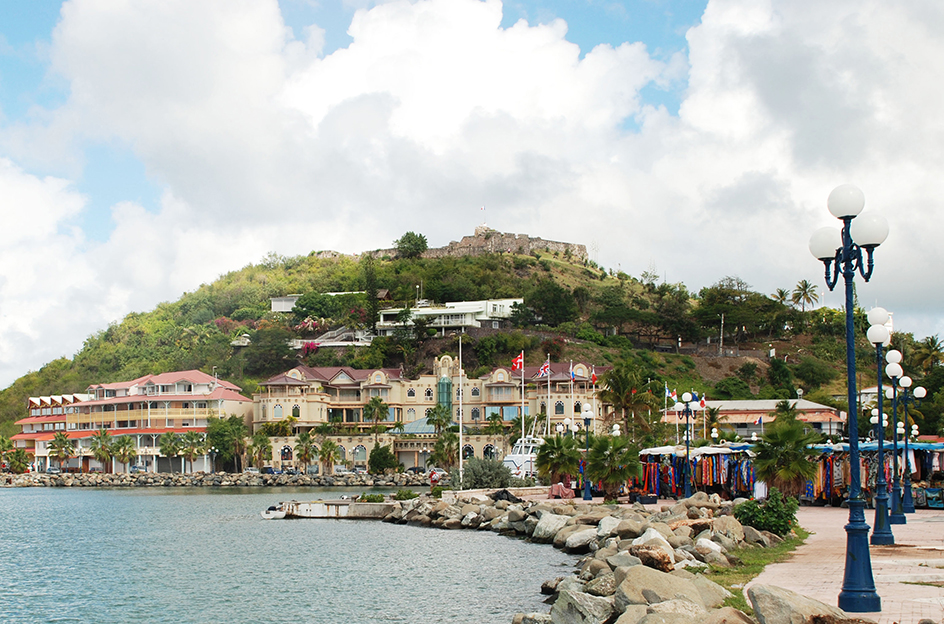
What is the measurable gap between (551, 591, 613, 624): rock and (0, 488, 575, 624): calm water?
3.55 meters

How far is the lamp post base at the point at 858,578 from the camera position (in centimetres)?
1046

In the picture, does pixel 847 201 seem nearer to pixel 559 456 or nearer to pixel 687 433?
pixel 687 433

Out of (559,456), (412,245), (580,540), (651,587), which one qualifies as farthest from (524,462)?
(412,245)

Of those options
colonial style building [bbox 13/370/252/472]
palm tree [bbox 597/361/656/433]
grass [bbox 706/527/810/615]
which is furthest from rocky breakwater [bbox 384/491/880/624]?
colonial style building [bbox 13/370/252/472]

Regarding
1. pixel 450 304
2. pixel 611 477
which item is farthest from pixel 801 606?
pixel 450 304

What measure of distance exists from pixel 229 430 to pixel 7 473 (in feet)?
83.1

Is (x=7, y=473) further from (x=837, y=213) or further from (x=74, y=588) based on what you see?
(x=837, y=213)

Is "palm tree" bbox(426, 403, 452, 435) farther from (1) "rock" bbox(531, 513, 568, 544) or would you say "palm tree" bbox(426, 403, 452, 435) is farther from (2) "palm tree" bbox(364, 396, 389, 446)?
(1) "rock" bbox(531, 513, 568, 544)

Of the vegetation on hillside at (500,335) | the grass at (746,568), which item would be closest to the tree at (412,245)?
the vegetation on hillside at (500,335)

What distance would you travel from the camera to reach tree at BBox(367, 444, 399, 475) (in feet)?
252

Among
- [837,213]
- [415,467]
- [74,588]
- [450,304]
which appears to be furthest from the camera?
[450,304]

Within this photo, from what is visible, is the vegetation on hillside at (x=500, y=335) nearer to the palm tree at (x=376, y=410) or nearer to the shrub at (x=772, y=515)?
the palm tree at (x=376, y=410)

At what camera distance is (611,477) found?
33.8 metres

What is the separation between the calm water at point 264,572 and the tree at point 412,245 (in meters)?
106
